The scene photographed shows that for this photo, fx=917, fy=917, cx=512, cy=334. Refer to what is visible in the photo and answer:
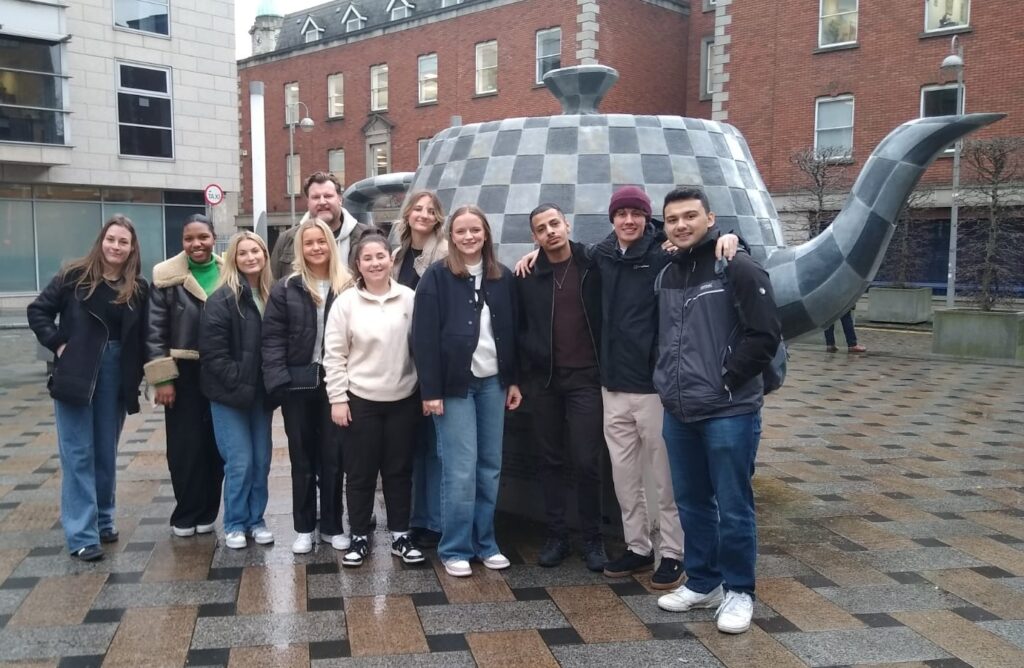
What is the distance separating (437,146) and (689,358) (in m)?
2.46

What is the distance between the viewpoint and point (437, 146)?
5445 mm

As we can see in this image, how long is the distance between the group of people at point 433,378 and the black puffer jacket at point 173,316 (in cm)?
1

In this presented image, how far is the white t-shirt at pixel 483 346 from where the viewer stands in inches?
166

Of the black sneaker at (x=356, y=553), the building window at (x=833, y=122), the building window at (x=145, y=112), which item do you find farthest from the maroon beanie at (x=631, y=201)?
the building window at (x=145, y=112)

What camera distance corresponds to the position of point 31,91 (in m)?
20.8

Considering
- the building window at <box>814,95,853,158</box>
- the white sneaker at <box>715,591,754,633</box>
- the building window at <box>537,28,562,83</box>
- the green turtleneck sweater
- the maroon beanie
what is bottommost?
the white sneaker at <box>715,591,754,633</box>

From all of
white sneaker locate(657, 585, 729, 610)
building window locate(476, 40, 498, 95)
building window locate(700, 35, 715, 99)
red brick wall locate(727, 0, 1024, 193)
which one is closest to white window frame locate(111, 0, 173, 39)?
building window locate(476, 40, 498, 95)

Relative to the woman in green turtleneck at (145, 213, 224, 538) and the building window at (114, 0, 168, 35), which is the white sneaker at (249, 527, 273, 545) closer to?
the woman in green turtleneck at (145, 213, 224, 538)

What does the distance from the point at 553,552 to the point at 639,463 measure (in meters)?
0.62

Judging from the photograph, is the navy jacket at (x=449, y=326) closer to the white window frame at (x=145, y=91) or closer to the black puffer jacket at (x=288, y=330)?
the black puffer jacket at (x=288, y=330)

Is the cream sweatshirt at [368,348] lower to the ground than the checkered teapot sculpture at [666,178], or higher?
lower

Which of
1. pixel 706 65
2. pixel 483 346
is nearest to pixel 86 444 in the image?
pixel 483 346

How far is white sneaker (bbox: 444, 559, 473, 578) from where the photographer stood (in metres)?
4.24

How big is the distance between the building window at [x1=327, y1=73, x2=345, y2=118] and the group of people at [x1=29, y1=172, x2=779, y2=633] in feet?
99.9
